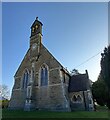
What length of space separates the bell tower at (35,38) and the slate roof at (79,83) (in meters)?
8.80

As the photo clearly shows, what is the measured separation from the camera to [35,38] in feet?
96.4

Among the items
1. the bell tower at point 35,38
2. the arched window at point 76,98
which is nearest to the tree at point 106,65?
the arched window at point 76,98

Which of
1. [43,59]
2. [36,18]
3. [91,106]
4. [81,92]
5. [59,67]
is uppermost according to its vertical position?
[36,18]

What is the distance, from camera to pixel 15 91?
2814 cm

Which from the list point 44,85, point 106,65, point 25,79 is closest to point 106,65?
point 106,65

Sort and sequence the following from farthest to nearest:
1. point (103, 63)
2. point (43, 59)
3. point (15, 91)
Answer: point (15, 91), point (43, 59), point (103, 63)

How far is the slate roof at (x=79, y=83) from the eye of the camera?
2578 centimetres

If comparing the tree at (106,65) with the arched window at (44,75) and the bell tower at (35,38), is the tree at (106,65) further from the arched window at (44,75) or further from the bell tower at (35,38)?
the bell tower at (35,38)

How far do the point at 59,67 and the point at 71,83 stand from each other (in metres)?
6.04

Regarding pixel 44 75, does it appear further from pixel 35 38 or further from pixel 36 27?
pixel 36 27

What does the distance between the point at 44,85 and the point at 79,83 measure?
699 centimetres

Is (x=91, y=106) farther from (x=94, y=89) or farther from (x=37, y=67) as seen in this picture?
(x=37, y=67)

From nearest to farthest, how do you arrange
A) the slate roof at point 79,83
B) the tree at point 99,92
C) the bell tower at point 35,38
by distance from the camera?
the tree at point 99,92, the slate roof at point 79,83, the bell tower at point 35,38

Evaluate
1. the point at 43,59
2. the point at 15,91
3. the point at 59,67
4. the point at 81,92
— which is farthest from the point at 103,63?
the point at 15,91
